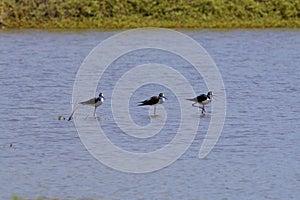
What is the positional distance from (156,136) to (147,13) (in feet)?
35.8

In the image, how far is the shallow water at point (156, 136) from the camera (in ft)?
29.4

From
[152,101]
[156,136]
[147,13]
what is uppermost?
[147,13]

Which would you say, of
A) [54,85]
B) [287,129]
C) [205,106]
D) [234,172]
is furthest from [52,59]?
[234,172]

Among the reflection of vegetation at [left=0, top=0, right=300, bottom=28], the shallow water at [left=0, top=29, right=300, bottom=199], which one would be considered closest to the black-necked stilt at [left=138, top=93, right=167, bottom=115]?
the shallow water at [left=0, top=29, right=300, bottom=199]

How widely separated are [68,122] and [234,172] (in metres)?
3.46

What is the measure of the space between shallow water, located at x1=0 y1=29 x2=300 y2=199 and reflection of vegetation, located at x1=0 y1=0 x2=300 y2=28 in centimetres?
220

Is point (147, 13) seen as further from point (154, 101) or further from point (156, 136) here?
point (156, 136)

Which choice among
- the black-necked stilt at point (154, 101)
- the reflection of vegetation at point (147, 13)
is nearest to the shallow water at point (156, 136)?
the black-necked stilt at point (154, 101)

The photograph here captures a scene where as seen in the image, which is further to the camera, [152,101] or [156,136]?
[152,101]

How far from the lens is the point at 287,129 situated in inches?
465

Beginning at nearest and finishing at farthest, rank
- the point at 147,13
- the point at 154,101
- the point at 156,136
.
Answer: the point at 156,136, the point at 154,101, the point at 147,13

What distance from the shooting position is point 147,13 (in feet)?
72.7

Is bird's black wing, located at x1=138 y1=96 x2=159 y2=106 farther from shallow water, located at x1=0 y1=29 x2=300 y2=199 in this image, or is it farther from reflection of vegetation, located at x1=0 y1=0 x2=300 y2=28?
reflection of vegetation, located at x1=0 y1=0 x2=300 y2=28

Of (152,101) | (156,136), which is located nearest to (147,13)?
(152,101)
